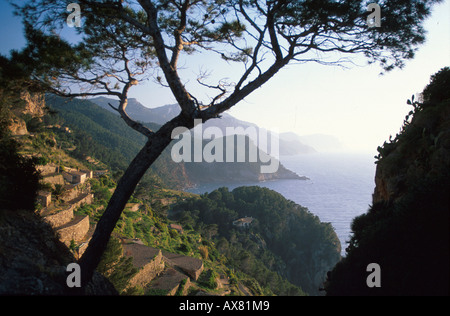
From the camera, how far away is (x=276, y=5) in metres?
3.34

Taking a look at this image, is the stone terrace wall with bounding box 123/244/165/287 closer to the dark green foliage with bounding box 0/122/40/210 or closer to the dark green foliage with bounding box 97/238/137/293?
the dark green foliage with bounding box 97/238/137/293

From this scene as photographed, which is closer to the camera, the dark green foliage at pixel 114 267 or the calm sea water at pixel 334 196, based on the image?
the dark green foliage at pixel 114 267

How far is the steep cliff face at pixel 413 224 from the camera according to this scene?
6.72 ft

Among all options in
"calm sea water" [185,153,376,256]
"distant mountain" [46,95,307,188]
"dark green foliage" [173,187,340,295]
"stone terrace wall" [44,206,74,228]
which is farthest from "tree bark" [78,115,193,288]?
"distant mountain" [46,95,307,188]

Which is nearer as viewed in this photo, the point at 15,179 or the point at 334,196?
the point at 15,179

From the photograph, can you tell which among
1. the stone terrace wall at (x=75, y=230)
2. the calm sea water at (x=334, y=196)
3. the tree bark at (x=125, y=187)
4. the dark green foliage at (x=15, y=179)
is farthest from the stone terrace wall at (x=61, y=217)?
the calm sea water at (x=334, y=196)

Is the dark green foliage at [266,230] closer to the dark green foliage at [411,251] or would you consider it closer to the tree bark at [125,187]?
the tree bark at [125,187]

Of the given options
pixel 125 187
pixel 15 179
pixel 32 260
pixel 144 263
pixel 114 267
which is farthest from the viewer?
pixel 144 263

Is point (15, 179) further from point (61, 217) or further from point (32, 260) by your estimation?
point (61, 217)

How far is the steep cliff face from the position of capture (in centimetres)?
205

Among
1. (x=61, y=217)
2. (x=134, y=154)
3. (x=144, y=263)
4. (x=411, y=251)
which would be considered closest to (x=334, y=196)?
(x=134, y=154)

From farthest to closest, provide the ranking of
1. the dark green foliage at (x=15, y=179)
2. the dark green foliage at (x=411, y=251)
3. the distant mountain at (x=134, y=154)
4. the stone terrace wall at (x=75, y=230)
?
the distant mountain at (x=134, y=154), the stone terrace wall at (x=75, y=230), the dark green foliage at (x=15, y=179), the dark green foliage at (x=411, y=251)

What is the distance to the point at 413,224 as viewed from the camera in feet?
7.72
